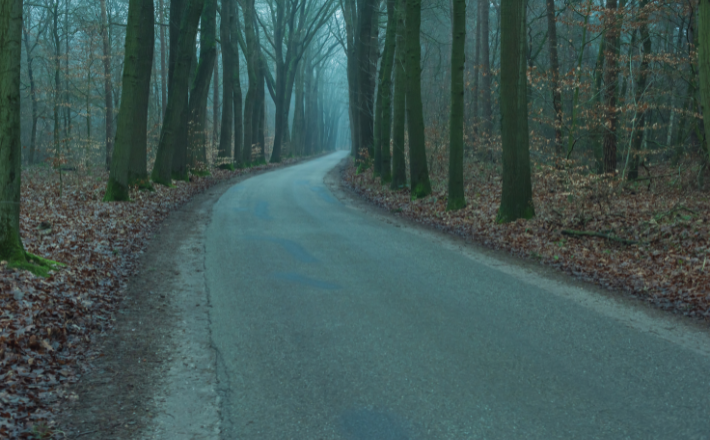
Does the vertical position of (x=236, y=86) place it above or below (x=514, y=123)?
above

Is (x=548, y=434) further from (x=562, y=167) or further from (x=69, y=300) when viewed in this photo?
(x=562, y=167)

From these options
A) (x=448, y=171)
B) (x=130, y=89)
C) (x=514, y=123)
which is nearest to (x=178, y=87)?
(x=130, y=89)

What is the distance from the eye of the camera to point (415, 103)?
727 inches

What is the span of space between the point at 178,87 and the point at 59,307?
51.9 ft

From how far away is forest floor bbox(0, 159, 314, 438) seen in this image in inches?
178

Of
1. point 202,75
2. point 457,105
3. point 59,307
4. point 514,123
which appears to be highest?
point 202,75

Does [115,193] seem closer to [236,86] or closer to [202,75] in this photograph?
[202,75]

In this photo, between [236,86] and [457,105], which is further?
[236,86]

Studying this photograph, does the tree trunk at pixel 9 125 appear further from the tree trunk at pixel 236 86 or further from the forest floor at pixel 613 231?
the tree trunk at pixel 236 86

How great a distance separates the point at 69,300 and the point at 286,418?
12.7 ft

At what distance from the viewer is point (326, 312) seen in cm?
705

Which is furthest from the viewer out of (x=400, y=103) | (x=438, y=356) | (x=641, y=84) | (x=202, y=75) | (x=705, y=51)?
(x=202, y=75)

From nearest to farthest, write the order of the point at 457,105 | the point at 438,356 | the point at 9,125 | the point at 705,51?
the point at 438,356 < the point at 9,125 < the point at 705,51 < the point at 457,105

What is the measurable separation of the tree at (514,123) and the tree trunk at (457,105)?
234cm
